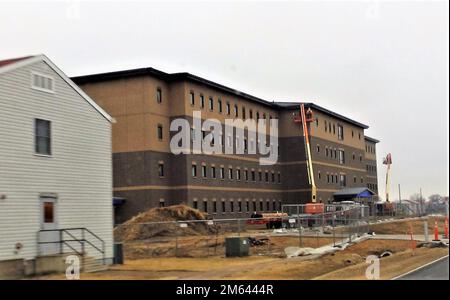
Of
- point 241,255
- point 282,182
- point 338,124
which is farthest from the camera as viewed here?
point 338,124

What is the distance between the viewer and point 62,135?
25016 mm

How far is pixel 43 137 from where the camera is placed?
24.2m

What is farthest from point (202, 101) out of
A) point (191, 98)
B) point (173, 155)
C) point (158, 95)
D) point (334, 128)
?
point (334, 128)

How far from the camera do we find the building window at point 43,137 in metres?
23.8

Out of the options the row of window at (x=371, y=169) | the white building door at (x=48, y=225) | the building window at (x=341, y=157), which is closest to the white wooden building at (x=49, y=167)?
the white building door at (x=48, y=225)

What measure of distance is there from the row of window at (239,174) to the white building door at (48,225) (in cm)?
3687

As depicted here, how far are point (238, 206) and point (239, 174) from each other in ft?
12.7

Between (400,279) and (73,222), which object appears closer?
(400,279)

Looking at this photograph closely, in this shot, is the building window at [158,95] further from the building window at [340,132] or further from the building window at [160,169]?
the building window at [340,132]

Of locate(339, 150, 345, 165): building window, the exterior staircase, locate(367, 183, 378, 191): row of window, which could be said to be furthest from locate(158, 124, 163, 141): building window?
locate(367, 183, 378, 191): row of window

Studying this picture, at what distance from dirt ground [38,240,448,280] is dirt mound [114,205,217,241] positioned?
18271 millimetres
